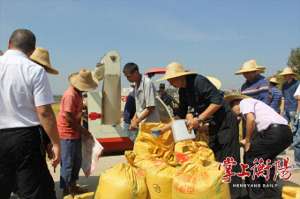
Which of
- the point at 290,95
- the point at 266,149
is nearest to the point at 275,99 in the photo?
the point at 290,95

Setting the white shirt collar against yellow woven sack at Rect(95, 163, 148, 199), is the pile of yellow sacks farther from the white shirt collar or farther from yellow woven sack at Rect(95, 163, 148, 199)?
the white shirt collar

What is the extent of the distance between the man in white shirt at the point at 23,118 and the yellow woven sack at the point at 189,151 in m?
1.24

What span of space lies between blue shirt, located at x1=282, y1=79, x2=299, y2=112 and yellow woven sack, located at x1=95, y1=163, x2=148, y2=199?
15.7 feet

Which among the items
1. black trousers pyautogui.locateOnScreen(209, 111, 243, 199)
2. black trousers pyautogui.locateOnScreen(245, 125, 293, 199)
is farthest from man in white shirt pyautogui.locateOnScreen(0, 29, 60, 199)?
black trousers pyautogui.locateOnScreen(245, 125, 293, 199)

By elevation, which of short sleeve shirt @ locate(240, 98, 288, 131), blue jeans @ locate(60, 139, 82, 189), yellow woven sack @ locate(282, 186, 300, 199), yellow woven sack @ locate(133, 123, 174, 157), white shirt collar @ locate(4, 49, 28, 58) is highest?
white shirt collar @ locate(4, 49, 28, 58)

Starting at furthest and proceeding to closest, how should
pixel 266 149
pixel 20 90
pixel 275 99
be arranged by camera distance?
pixel 275 99
pixel 266 149
pixel 20 90

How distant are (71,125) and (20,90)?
5.56 feet

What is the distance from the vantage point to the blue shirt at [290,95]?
773cm

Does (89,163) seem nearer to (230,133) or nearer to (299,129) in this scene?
(230,133)

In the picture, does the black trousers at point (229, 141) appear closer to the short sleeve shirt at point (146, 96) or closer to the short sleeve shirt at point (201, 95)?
the short sleeve shirt at point (201, 95)

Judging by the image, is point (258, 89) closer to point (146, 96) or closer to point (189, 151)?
point (146, 96)

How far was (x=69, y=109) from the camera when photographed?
14.1ft

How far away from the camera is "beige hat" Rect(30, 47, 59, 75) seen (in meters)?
4.17

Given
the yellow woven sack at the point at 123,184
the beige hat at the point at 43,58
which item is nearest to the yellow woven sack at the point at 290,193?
the yellow woven sack at the point at 123,184
